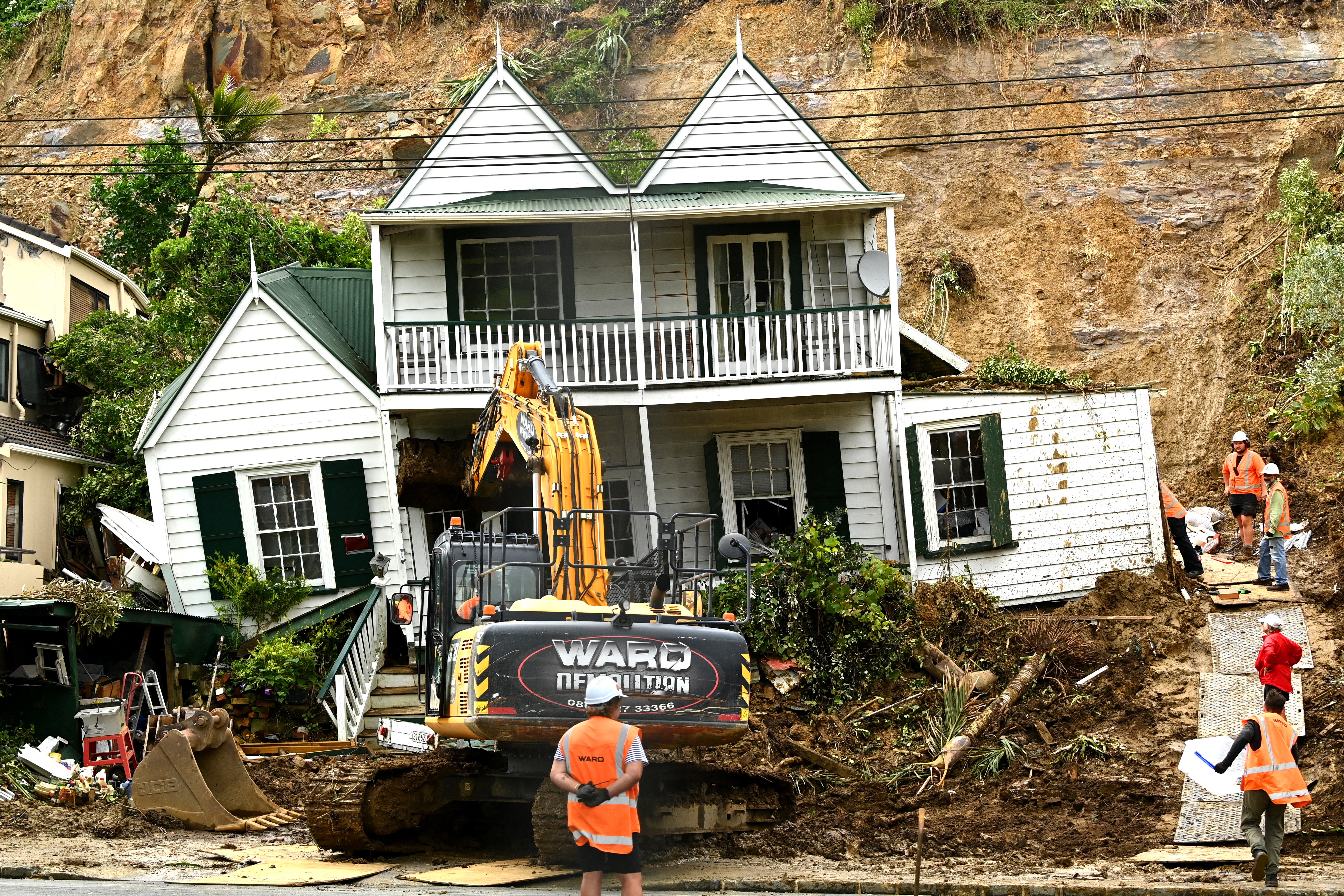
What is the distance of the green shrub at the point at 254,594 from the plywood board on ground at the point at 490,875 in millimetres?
8453

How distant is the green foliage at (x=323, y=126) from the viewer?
35906 mm

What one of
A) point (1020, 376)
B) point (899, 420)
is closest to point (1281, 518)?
point (1020, 376)

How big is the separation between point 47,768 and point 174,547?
15.1 feet

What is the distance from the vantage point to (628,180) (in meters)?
19.6

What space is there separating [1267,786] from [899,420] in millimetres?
9357

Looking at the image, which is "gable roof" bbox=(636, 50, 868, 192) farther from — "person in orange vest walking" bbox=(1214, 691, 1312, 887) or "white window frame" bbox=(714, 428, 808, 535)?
"person in orange vest walking" bbox=(1214, 691, 1312, 887)

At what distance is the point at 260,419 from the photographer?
734 inches

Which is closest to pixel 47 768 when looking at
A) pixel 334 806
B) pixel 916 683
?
pixel 334 806

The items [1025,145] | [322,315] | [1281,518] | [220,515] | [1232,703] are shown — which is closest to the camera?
[1232,703]

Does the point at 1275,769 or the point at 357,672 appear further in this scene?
the point at 357,672

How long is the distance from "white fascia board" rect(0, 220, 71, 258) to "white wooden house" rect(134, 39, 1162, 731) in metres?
6.73

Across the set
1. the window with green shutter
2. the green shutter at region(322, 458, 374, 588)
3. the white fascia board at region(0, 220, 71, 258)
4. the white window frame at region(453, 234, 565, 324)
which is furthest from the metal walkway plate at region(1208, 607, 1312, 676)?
the white fascia board at region(0, 220, 71, 258)

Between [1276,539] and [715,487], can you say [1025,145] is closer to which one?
[715,487]

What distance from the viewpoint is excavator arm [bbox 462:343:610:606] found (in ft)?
35.2
